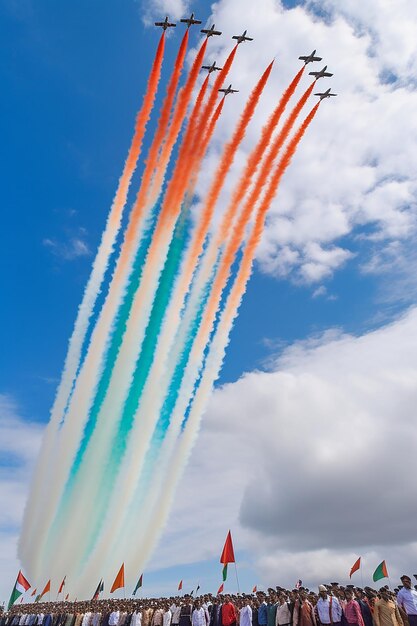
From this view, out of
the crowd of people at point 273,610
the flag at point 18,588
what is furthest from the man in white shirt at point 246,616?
the flag at point 18,588

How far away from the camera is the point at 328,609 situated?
20.8 metres

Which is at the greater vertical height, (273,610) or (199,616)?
(199,616)

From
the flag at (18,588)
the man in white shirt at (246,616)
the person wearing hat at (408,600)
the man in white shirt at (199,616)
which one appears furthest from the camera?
the flag at (18,588)

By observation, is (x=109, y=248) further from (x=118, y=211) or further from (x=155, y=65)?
(x=155, y=65)

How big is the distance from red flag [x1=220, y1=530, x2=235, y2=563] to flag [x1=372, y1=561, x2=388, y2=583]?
29.4 ft

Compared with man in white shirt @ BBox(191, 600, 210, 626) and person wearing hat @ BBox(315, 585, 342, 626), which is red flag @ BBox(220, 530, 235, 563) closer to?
man in white shirt @ BBox(191, 600, 210, 626)

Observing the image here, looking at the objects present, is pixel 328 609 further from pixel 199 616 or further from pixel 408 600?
pixel 199 616

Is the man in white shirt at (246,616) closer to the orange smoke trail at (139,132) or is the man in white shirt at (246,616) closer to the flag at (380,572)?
the flag at (380,572)

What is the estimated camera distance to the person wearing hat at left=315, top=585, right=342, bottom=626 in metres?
20.6

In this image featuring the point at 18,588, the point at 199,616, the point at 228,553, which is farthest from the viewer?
the point at 18,588

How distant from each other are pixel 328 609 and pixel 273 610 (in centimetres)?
420

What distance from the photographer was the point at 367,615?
21625 millimetres

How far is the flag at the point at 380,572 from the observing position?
29561 mm

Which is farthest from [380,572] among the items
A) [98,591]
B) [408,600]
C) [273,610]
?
[98,591]
